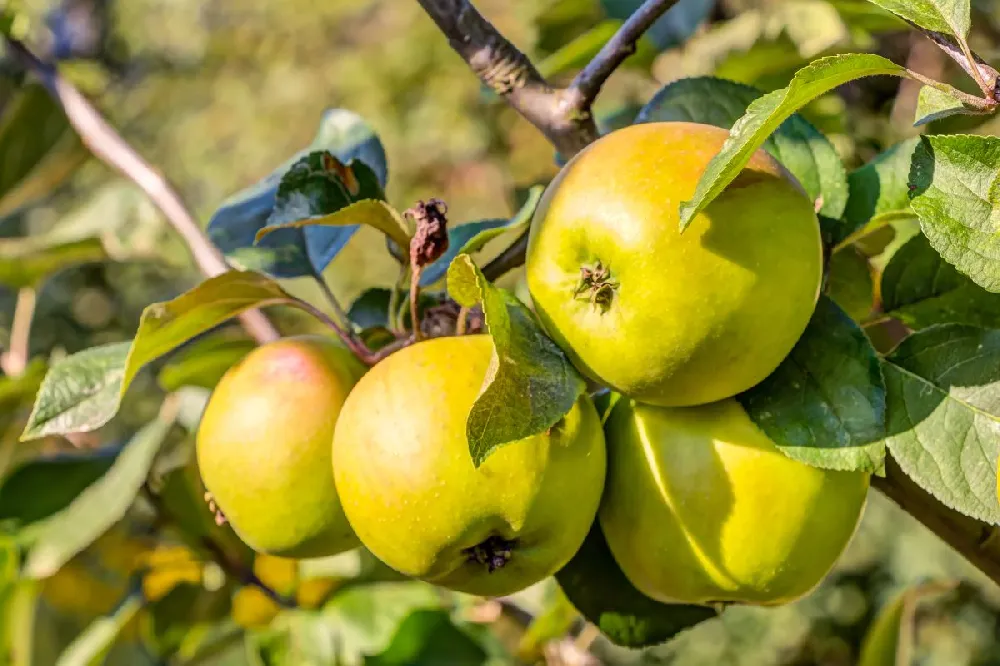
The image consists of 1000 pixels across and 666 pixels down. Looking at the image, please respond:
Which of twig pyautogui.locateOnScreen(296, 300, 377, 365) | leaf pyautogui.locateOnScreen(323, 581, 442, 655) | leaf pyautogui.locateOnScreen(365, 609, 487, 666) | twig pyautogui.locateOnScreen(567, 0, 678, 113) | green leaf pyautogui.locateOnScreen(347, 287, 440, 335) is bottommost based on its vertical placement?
leaf pyautogui.locateOnScreen(365, 609, 487, 666)

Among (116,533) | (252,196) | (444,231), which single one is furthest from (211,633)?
(444,231)

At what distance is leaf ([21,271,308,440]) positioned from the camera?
0.55 metres

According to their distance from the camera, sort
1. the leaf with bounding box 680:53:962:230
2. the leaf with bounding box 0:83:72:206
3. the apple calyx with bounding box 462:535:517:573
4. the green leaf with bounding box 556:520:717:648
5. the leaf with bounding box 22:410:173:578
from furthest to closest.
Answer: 1. the leaf with bounding box 0:83:72:206
2. the leaf with bounding box 22:410:173:578
3. the green leaf with bounding box 556:520:717:648
4. the apple calyx with bounding box 462:535:517:573
5. the leaf with bounding box 680:53:962:230

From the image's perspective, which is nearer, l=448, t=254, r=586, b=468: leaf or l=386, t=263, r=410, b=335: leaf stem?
l=448, t=254, r=586, b=468: leaf

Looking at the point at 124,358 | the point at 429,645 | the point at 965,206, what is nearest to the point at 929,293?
the point at 965,206

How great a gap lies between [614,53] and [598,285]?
0.14 metres

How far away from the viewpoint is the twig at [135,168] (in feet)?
2.84

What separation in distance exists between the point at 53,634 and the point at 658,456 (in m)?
0.81

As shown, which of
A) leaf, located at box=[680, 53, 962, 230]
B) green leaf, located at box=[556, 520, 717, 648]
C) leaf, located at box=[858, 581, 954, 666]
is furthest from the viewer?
leaf, located at box=[858, 581, 954, 666]

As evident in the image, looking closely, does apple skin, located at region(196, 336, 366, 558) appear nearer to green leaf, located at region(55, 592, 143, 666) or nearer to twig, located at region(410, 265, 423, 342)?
twig, located at region(410, 265, 423, 342)

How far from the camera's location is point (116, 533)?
3.71 feet

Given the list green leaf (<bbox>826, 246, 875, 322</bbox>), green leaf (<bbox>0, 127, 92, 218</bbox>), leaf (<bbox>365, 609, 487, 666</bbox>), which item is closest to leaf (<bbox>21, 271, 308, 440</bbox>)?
green leaf (<bbox>826, 246, 875, 322</bbox>)

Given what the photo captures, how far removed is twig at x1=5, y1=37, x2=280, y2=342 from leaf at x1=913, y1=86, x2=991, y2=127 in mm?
563

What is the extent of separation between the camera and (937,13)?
1.40ft
